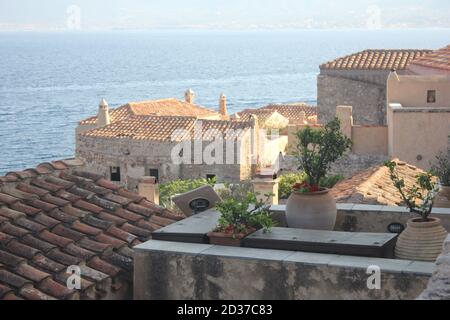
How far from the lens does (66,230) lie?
28.6 ft

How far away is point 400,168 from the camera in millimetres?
18016

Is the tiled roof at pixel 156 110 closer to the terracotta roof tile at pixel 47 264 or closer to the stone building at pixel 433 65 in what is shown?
the stone building at pixel 433 65

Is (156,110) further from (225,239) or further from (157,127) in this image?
(225,239)

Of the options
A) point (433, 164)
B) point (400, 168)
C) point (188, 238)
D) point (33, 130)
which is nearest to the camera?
point (188, 238)

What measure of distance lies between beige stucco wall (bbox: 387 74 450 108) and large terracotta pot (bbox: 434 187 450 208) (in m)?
11.6

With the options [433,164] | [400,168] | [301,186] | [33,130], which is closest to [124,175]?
[433,164]

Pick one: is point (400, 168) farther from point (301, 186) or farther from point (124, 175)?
point (124, 175)

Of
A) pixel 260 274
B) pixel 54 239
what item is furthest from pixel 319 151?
pixel 54 239

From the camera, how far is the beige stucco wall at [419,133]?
2186cm

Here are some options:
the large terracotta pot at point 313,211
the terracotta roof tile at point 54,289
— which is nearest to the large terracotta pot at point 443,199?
the large terracotta pot at point 313,211

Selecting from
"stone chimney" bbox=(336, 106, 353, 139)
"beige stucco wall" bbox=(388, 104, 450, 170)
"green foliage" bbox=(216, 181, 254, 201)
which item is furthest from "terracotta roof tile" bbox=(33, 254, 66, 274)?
"stone chimney" bbox=(336, 106, 353, 139)

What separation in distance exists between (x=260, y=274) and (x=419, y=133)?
15.4m

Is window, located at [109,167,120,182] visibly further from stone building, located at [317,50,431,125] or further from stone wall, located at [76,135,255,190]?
stone building, located at [317,50,431,125]
